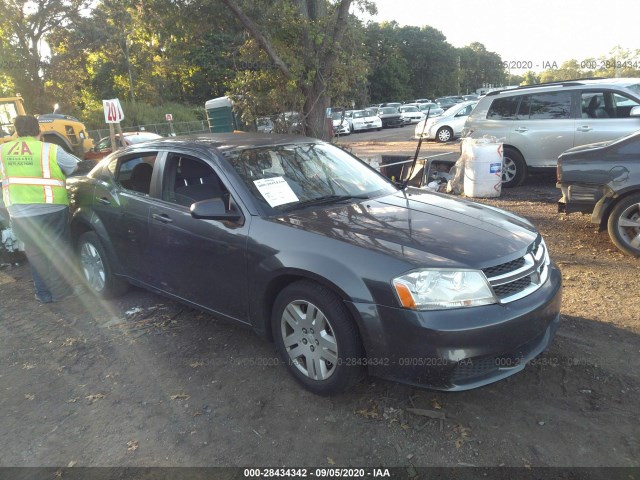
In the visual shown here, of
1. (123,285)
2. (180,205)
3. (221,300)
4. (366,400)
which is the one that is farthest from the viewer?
(123,285)

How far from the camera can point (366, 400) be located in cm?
308

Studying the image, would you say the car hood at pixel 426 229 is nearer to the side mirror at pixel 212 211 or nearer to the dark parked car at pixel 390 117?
the side mirror at pixel 212 211

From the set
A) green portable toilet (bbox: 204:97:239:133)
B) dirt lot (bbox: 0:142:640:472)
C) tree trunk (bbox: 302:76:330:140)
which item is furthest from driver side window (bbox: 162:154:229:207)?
green portable toilet (bbox: 204:97:239:133)

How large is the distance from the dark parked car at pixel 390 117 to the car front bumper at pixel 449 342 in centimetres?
3112

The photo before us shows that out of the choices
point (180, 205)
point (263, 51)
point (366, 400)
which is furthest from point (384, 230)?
point (263, 51)

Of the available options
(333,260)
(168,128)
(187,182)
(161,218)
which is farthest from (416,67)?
(333,260)

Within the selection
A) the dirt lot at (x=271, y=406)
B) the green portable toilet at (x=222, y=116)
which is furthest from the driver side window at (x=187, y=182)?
the green portable toilet at (x=222, y=116)

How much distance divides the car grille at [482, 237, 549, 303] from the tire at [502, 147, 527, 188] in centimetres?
630

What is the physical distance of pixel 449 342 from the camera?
8.40ft

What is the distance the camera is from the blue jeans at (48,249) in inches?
196

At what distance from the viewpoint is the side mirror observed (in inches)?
128

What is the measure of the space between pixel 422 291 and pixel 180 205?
2145mm

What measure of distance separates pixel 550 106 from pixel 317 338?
24.5 ft

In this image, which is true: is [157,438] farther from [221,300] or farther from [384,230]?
[384,230]
